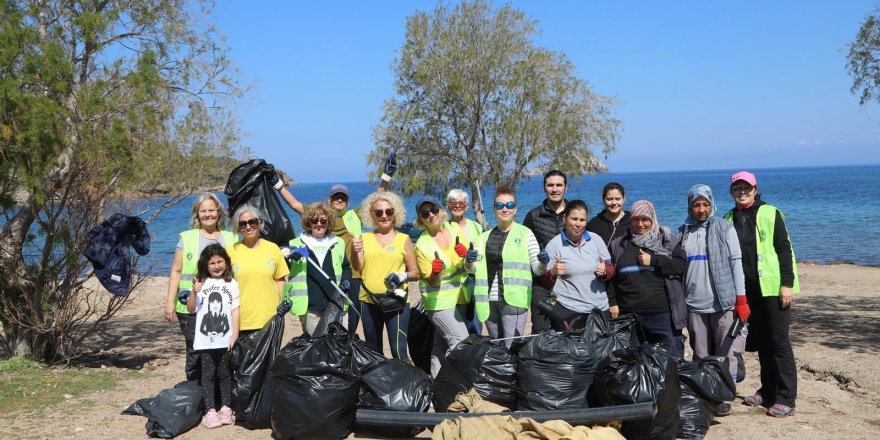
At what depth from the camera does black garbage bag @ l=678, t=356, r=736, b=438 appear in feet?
16.0

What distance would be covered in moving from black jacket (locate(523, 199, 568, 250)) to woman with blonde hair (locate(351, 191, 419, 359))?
41.9 inches

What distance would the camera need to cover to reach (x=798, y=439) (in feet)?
15.8

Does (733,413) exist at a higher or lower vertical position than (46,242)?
lower

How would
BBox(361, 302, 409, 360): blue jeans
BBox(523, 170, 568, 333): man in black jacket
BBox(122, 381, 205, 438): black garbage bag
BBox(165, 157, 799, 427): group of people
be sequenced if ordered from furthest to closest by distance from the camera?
BBox(523, 170, 568, 333): man in black jacket < BBox(361, 302, 409, 360): blue jeans < BBox(165, 157, 799, 427): group of people < BBox(122, 381, 205, 438): black garbage bag

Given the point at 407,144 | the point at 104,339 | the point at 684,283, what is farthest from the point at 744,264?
the point at 407,144

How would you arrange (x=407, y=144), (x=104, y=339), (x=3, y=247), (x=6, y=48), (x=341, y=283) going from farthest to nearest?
(x=407, y=144) < (x=104, y=339) < (x=3, y=247) < (x=6, y=48) < (x=341, y=283)

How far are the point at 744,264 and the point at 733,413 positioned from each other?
110 cm

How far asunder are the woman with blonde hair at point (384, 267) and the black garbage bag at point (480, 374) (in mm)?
664

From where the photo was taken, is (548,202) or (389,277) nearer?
(389,277)

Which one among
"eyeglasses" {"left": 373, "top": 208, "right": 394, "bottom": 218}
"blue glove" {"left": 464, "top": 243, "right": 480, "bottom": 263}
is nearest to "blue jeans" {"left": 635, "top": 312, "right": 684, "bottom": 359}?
"blue glove" {"left": 464, "top": 243, "right": 480, "bottom": 263}

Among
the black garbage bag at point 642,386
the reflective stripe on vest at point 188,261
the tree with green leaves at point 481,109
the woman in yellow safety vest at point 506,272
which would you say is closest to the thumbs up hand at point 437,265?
the woman in yellow safety vest at point 506,272

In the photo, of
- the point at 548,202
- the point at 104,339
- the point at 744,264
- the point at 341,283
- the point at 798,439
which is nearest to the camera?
the point at 798,439

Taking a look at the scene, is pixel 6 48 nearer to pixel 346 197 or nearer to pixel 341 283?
pixel 346 197

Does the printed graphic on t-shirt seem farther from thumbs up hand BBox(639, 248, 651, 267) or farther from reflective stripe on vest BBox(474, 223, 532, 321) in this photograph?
thumbs up hand BBox(639, 248, 651, 267)
